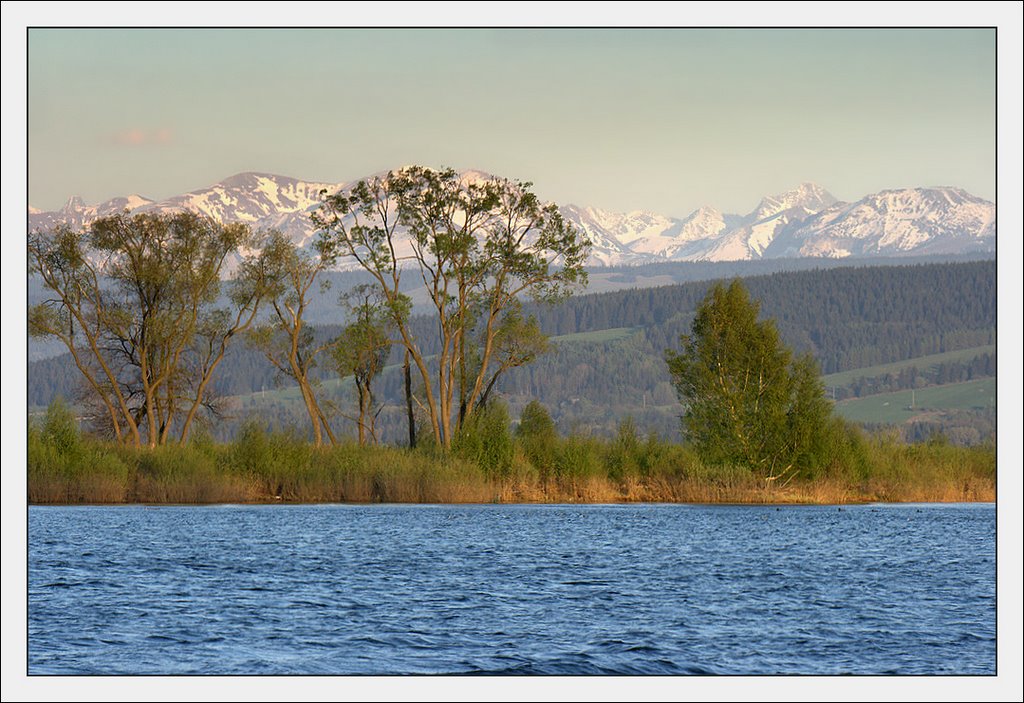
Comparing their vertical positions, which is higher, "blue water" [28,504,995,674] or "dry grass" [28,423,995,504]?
"dry grass" [28,423,995,504]

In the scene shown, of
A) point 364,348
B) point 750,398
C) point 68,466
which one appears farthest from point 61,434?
point 750,398

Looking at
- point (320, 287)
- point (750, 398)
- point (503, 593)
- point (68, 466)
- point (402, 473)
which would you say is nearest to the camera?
point (503, 593)

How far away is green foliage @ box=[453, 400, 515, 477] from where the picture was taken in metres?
60.9

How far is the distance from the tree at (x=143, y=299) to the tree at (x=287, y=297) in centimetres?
82

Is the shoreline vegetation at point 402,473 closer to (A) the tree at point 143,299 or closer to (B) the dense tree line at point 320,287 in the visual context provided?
Result: (B) the dense tree line at point 320,287

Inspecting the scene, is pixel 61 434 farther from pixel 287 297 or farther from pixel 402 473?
pixel 287 297

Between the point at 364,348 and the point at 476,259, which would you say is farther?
the point at 364,348

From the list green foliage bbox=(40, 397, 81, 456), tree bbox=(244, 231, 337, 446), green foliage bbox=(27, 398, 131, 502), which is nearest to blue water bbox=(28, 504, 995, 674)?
green foliage bbox=(27, 398, 131, 502)

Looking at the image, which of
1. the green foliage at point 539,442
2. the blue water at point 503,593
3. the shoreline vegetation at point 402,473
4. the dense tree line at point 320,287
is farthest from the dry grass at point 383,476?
the dense tree line at point 320,287

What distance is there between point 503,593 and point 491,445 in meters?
26.6

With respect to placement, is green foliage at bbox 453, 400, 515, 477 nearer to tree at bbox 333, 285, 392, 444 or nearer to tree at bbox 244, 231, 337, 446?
tree at bbox 333, 285, 392, 444

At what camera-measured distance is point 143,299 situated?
226ft

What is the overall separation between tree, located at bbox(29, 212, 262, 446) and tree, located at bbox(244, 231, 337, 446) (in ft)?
2.68

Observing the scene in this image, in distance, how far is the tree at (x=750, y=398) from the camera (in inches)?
2490
